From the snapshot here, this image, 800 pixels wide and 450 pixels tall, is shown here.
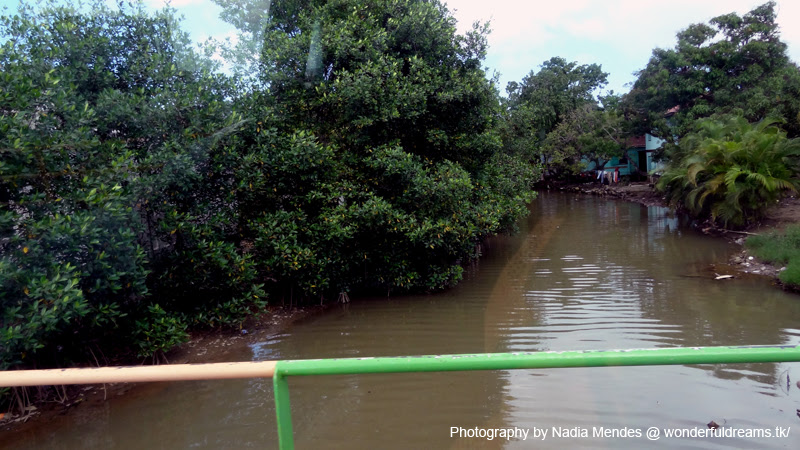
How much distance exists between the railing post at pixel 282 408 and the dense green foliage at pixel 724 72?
20.9 meters

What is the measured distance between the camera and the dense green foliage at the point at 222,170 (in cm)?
453

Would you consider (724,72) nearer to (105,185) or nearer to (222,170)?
(222,170)

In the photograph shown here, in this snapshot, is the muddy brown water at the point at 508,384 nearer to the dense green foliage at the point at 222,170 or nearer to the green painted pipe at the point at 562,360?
the dense green foliage at the point at 222,170

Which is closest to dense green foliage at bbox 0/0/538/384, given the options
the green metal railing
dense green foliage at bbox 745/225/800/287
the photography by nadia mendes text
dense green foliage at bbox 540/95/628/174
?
the green metal railing

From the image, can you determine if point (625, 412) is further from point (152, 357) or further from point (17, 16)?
point (17, 16)

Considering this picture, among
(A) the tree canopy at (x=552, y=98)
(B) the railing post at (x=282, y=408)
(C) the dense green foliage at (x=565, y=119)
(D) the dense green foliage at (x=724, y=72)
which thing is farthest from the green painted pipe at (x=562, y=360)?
(A) the tree canopy at (x=552, y=98)

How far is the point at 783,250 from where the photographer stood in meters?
10.1

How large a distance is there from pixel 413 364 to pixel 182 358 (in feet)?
18.5

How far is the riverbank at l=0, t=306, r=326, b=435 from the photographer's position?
472 cm

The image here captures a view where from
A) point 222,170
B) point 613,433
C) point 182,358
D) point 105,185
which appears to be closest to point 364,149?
point 222,170

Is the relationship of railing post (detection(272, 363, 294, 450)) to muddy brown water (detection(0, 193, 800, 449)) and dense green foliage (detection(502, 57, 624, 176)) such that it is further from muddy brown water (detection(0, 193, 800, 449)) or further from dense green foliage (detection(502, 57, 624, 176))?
dense green foliage (detection(502, 57, 624, 176))

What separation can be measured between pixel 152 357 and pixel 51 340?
110 centimetres

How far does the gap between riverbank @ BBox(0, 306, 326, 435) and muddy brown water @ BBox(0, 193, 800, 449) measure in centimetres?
13

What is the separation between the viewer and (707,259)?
1137 cm
